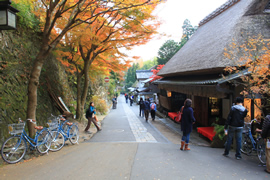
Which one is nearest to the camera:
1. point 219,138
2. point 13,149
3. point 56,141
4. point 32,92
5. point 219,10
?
point 13,149

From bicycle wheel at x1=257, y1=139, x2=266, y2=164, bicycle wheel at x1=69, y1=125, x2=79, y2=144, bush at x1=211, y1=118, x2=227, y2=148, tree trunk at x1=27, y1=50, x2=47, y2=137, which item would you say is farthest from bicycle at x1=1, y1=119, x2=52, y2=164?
bicycle wheel at x1=257, y1=139, x2=266, y2=164

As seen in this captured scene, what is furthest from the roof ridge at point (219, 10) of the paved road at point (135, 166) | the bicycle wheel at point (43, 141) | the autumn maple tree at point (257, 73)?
the bicycle wheel at point (43, 141)

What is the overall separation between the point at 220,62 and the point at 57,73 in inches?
371

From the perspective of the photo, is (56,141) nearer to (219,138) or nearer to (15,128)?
(15,128)

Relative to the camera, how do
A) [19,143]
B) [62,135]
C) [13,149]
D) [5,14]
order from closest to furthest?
[5,14] < [13,149] < [19,143] < [62,135]

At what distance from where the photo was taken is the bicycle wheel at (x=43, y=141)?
17.8 feet

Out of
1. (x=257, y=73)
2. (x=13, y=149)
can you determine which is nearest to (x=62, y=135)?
(x=13, y=149)

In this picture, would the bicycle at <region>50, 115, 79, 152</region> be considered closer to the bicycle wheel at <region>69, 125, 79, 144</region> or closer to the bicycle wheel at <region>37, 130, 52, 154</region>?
the bicycle wheel at <region>69, 125, 79, 144</region>

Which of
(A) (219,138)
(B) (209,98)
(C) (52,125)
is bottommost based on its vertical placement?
(A) (219,138)

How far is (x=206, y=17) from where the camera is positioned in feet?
48.9

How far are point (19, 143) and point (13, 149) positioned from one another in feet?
0.62

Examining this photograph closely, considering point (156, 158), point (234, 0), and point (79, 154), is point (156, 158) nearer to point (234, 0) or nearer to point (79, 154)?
point (79, 154)

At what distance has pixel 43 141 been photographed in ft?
18.0

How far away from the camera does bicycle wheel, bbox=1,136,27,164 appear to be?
4561 millimetres
